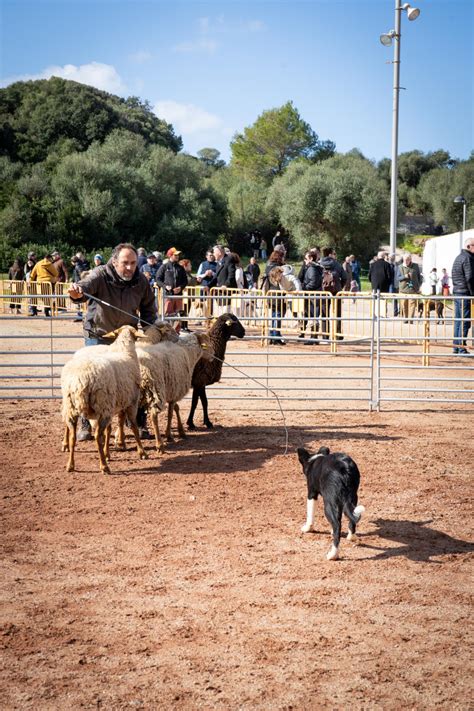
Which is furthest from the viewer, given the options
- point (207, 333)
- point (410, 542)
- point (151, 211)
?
point (151, 211)

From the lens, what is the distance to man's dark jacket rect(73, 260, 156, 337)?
327 inches

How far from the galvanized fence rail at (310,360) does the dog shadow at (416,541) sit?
373 centimetres

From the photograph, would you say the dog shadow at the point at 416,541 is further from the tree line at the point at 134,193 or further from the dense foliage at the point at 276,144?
the dense foliage at the point at 276,144

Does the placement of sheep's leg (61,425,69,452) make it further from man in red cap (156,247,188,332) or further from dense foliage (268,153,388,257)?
dense foliage (268,153,388,257)

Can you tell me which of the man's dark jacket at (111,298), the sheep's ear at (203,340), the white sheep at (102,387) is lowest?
the white sheep at (102,387)

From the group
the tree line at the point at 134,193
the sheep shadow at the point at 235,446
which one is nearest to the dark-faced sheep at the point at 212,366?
the sheep shadow at the point at 235,446

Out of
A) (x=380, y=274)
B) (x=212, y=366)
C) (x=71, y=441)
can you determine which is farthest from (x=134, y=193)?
(x=71, y=441)

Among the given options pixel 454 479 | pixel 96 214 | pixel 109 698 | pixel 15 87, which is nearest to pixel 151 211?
pixel 96 214

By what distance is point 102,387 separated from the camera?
722 cm

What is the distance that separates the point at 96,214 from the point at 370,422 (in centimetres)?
3719

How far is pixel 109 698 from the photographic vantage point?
3590mm

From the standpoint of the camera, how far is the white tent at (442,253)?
3058 cm

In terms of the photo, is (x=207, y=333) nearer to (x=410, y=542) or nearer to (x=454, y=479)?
(x=454, y=479)

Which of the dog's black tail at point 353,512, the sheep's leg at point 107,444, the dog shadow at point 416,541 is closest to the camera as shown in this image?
the dog's black tail at point 353,512
